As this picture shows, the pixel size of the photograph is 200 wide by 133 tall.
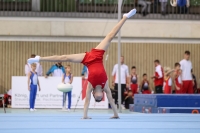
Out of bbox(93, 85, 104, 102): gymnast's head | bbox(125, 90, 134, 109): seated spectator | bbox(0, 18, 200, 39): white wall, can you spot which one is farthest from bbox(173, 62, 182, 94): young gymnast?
bbox(93, 85, 104, 102): gymnast's head

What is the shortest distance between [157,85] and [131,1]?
3954 mm

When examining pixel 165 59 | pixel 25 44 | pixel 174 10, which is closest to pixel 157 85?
pixel 165 59

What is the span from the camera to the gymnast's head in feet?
32.6

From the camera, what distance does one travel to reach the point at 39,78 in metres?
18.2

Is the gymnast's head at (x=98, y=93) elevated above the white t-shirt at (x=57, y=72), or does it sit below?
above

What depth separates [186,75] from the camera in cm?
1797

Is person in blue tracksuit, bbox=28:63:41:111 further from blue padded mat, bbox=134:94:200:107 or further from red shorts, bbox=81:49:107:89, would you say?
A: red shorts, bbox=81:49:107:89

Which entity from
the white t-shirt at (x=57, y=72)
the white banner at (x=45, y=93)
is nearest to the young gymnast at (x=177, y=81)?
the white banner at (x=45, y=93)

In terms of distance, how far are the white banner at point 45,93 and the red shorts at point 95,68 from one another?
7993 mm

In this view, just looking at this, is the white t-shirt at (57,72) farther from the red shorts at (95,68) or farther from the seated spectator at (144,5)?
the red shorts at (95,68)

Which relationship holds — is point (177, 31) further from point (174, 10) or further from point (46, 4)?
point (46, 4)

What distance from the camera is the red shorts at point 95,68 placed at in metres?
10.1

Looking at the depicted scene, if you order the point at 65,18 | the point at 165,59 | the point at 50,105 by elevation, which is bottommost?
the point at 50,105

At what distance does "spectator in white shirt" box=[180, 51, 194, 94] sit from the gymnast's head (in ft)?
27.1
